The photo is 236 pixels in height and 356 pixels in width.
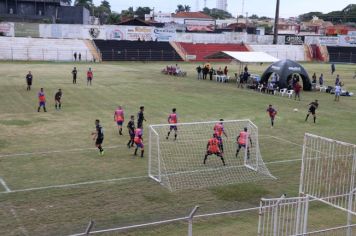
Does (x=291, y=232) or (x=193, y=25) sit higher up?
(x=193, y=25)

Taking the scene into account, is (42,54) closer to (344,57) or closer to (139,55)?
(139,55)

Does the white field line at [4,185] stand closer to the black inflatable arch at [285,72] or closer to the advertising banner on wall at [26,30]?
the black inflatable arch at [285,72]

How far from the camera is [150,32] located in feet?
249

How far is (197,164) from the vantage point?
732 inches

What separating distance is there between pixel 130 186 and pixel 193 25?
99.6m

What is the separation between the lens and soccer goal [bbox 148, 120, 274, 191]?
16.7m

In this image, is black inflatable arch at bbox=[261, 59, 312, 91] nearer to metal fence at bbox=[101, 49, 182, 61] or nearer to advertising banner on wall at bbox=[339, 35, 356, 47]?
metal fence at bbox=[101, 49, 182, 61]

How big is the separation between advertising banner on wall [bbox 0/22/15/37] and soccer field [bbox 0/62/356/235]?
28318mm

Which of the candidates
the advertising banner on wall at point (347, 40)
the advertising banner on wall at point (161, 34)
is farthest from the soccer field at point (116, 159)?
the advertising banner on wall at point (347, 40)

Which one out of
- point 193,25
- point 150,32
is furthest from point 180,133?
point 193,25

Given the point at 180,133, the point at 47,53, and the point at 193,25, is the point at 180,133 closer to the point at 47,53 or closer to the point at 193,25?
the point at 47,53

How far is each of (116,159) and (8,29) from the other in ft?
173

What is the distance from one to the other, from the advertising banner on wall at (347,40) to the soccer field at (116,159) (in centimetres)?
5284

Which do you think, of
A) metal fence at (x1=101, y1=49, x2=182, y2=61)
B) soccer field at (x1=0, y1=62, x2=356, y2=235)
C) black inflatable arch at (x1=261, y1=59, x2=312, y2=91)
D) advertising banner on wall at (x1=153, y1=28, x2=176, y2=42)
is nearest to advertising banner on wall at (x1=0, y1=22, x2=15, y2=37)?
metal fence at (x1=101, y1=49, x2=182, y2=61)
